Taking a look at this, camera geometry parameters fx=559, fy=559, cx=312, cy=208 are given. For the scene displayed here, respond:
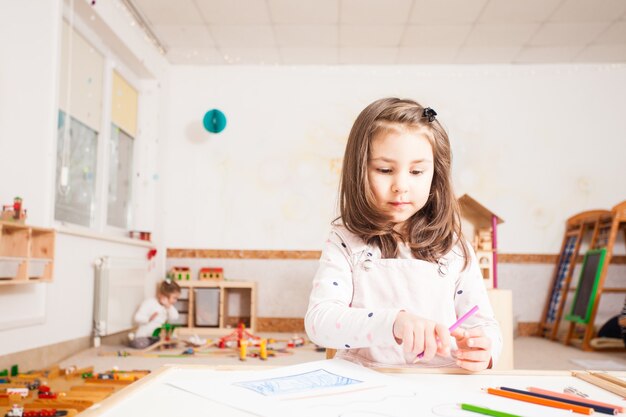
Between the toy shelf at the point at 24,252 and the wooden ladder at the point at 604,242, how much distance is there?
3.31 meters

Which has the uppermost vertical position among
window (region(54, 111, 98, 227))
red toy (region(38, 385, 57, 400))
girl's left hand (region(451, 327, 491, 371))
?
window (region(54, 111, 98, 227))

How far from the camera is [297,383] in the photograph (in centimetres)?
62

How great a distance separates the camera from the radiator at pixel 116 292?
334 centimetres

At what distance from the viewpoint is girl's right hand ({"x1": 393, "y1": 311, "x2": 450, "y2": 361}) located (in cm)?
66

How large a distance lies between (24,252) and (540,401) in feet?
7.39

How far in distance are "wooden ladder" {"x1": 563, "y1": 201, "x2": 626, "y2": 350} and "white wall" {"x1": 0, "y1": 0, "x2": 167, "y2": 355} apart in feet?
10.5

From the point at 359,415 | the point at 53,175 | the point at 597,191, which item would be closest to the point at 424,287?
the point at 359,415

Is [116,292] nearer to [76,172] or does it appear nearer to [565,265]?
[76,172]

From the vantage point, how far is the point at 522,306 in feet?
14.8

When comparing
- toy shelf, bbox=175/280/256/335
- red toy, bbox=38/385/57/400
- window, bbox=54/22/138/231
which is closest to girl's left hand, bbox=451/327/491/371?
red toy, bbox=38/385/57/400

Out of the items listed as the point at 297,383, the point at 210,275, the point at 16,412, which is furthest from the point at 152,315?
the point at 297,383

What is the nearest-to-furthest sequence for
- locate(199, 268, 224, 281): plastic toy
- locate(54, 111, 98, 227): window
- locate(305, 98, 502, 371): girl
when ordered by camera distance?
locate(305, 98, 502, 371): girl → locate(54, 111, 98, 227): window → locate(199, 268, 224, 281): plastic toy

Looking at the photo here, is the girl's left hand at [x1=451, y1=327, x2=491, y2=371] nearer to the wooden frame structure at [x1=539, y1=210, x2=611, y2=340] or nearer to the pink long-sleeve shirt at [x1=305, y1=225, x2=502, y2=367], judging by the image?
the pink long-sleeve shirt at [x1=305, y1=225, x2=502, y2=367]

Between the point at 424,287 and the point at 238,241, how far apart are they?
12.3 ft
